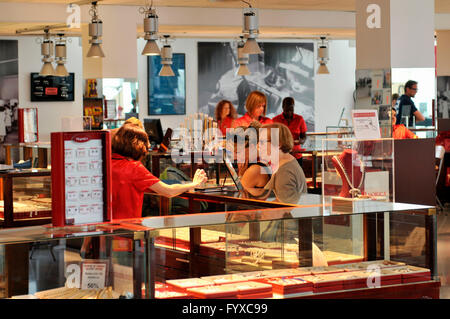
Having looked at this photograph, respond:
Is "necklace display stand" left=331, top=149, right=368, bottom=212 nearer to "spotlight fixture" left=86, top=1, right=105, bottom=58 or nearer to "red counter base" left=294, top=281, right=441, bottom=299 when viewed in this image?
"red counter base" left=294, top=281, right=441, bottom=299

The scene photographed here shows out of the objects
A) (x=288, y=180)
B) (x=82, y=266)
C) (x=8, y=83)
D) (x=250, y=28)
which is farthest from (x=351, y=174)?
(x=8, y=83)

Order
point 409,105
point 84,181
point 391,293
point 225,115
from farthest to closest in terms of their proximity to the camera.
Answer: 1. point 225,115
2. point 409,105
3. point 391,293
4. point 84,181

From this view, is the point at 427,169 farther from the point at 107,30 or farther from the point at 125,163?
the point at 107,30

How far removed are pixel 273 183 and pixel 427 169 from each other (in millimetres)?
2445

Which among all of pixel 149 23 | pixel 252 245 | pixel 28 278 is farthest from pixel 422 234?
pixel 149 23

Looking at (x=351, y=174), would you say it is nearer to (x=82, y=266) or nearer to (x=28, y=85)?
(x=82, y=266)

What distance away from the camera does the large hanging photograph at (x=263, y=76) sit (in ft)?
60.6

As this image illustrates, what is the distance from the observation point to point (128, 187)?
4297 millimetres

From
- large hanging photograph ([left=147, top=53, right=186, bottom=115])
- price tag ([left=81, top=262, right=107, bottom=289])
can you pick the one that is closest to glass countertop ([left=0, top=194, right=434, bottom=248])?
price tag ([left=81, top=262, right=107, bottom=289])

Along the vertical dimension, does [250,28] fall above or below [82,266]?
above

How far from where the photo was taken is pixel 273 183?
4867 millimetres

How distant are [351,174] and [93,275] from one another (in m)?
1.78

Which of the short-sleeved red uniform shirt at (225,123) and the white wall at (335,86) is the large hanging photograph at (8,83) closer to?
the short-sleeved red uniform shirt at (225,123)

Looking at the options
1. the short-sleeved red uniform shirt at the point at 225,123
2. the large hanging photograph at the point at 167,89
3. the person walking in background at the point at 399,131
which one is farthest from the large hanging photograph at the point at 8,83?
the person walking in background at the point at 399,131
